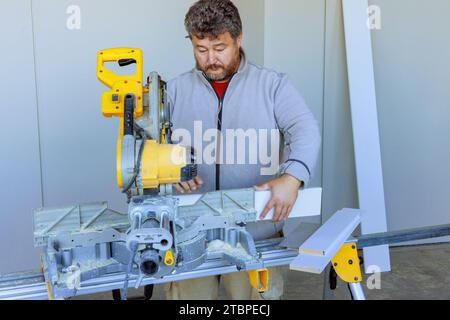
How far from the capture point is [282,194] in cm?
162

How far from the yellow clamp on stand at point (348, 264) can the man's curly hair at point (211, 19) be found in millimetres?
885

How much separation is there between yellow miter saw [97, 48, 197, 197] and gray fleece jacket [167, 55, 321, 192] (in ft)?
1.45

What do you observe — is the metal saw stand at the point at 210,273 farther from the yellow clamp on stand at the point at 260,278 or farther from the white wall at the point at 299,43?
the white wall at the point at 299,43

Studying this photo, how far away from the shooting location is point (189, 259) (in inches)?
54.3

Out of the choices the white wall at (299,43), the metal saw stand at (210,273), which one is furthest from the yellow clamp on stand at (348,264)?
the white wall at (299,43)

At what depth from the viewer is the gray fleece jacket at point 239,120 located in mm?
1882

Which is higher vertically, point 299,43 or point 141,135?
point 299,43

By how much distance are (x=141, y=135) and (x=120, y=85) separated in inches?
6.8

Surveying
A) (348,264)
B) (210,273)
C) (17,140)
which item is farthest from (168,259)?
(17,140)

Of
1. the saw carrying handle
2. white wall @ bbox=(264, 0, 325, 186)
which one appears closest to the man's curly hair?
the saw carrying handle

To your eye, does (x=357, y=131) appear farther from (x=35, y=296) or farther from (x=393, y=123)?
(x=35, y=296)

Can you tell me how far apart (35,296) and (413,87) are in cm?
324

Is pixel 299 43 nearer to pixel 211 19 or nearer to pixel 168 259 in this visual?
pixel 211 19

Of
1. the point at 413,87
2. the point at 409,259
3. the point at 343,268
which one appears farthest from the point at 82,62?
the point at 409,259
